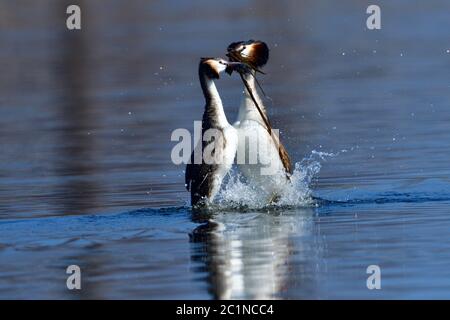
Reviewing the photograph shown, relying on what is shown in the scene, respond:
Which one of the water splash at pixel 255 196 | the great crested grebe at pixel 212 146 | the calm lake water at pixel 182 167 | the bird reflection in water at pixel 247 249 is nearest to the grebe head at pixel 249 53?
the great crested grebe at pixel 212 146

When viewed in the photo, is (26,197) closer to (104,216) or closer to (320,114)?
(104,216)

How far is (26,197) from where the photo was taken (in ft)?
50.1

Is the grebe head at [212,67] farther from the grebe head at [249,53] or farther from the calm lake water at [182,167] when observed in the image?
the calm lake water at [182,167]

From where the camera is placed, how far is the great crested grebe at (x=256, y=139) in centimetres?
1401

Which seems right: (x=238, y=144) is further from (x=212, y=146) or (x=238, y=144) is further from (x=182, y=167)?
(x=182, y=167)

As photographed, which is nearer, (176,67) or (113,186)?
(113,186)

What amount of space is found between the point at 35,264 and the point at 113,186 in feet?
14.1

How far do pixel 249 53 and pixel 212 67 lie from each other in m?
0.51

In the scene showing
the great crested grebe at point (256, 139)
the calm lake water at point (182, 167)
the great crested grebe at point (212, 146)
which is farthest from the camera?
the great crested grebe at point (256, 139)

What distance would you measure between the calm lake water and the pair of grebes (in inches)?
13.4

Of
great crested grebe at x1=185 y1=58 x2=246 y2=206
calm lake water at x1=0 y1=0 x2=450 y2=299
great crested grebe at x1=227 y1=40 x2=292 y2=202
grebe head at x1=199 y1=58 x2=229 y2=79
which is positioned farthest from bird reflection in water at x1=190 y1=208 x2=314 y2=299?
grebe head at x1=199 y1=58 x2=229 y2=79
